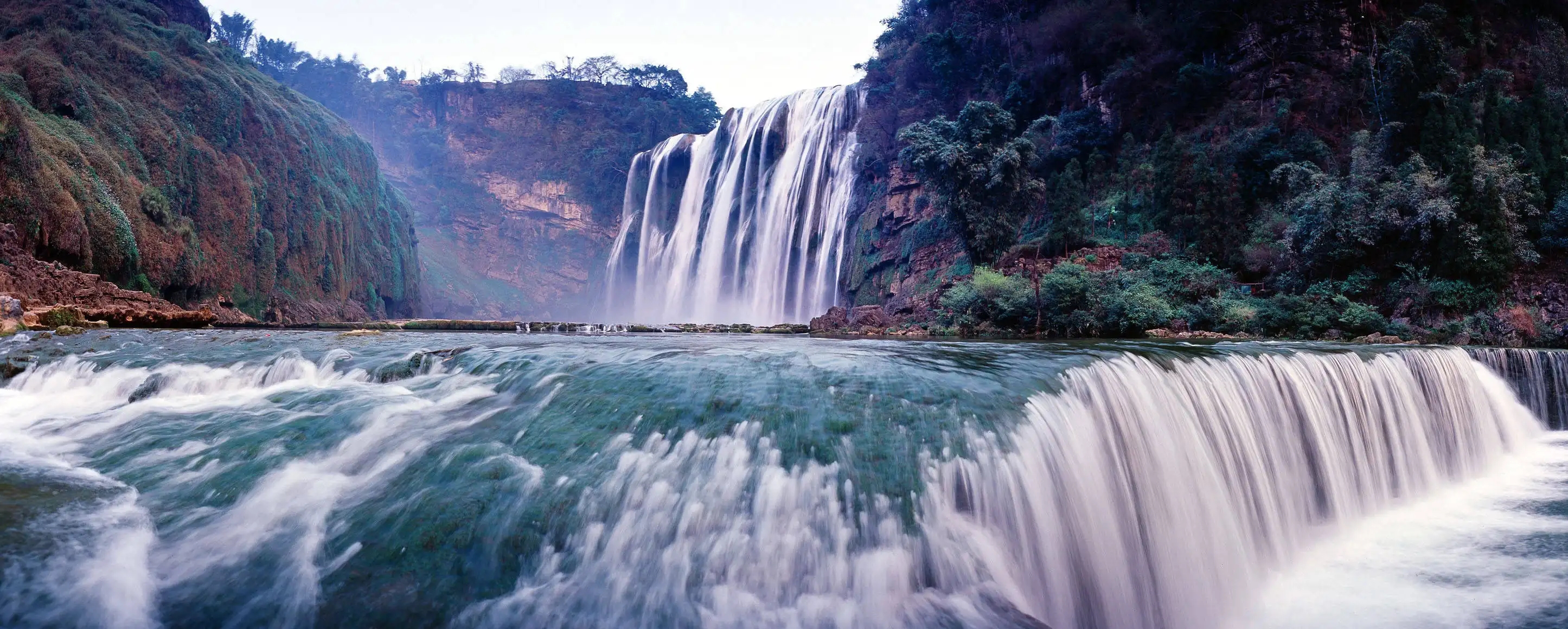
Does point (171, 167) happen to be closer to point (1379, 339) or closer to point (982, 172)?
point (982, 172)

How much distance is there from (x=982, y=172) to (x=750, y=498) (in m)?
21.6

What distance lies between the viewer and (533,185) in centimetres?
6769

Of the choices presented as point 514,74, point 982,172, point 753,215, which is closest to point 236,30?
point 514,74

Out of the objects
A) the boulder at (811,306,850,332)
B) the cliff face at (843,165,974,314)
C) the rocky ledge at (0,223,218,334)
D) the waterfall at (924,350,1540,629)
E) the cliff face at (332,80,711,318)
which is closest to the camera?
the waterfall at (924,350,1540,629)

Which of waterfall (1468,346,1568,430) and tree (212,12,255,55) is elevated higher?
tree (212,12,255,55)

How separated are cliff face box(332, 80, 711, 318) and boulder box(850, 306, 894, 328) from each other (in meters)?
47.3

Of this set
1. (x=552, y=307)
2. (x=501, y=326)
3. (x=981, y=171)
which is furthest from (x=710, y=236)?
(x=552, y=307)

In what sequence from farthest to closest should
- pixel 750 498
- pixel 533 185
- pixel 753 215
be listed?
1. pixel 533 185
2. pixel 753 215
3. pixel 750 498

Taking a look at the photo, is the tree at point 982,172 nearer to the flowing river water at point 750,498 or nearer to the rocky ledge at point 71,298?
the flowing river water at point 750,498

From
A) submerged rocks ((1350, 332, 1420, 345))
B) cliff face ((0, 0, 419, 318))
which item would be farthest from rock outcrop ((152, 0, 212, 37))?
submerged rocks ((1350, 332, 1420, 345))

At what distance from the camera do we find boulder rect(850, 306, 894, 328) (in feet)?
75.0

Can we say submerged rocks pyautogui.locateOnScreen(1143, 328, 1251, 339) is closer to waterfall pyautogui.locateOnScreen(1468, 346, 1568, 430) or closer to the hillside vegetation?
waterfall pyautogui.locateOnScreen(1468, 346, 1568, 430)

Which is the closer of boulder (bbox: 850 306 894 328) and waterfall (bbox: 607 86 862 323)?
boulder (bbox: 850 306 894 328)

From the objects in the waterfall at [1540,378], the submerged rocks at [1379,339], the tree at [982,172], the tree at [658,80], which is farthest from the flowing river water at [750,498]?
the tree at [658,80]
